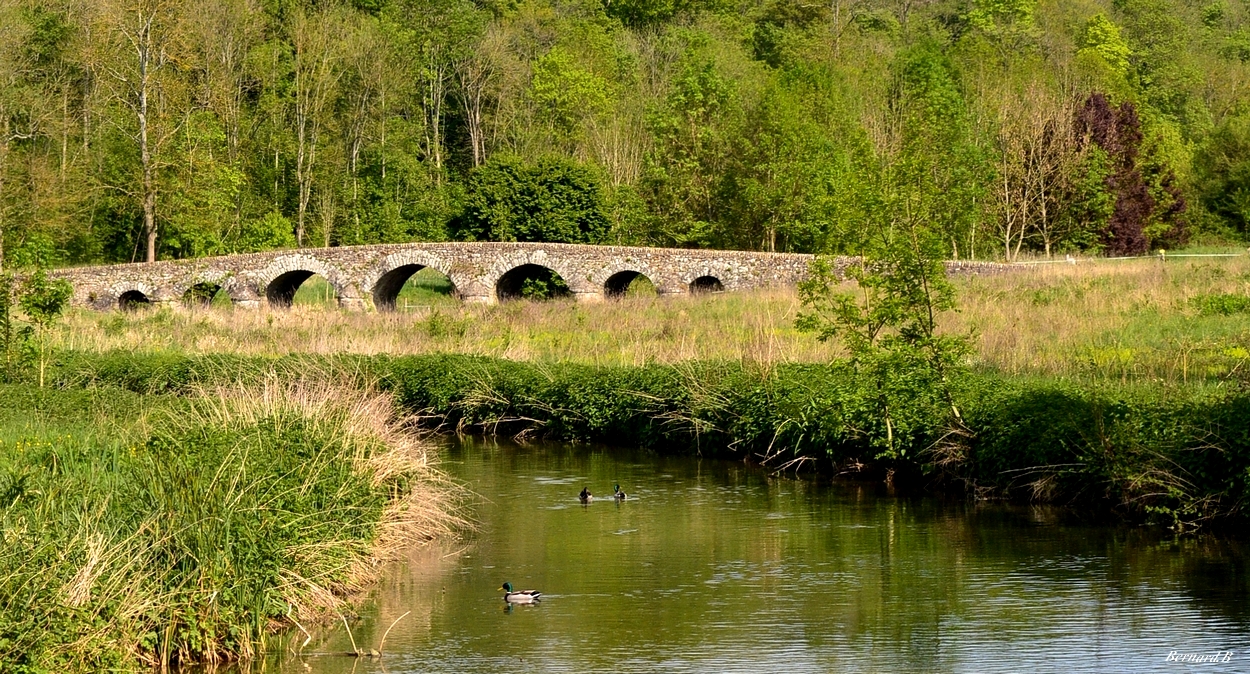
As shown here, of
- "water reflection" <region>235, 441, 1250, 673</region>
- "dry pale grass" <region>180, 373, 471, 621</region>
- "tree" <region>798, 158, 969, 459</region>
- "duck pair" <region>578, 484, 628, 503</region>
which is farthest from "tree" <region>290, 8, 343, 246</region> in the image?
"dry pale grass" <region>180, 373, 471, 621</region>

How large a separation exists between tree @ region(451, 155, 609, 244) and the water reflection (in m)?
34.9

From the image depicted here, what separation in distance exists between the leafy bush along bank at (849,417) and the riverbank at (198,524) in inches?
186

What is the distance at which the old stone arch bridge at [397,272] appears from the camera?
150 feet

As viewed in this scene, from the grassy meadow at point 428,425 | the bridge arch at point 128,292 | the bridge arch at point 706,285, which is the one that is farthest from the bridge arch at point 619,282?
the bridge arch at point 128,292

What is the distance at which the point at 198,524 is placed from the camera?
11.8 m

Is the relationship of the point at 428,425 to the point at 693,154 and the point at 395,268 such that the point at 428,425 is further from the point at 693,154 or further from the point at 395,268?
the point at 693,154

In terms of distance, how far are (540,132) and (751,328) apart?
33216mm

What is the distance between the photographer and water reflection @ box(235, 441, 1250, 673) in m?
12.0

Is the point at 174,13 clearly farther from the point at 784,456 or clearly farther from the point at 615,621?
the point at 615,621

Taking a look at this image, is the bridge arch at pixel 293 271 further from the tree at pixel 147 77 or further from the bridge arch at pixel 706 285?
the bridge arch at pixel 706 285

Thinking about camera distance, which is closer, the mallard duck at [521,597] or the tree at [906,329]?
the mallard duck at [521,597]

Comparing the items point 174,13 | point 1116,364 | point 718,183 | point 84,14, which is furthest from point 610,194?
point 1116,364

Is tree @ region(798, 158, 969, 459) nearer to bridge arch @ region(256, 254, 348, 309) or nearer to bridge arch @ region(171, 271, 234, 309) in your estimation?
bridge arch @ region(256, 254, 348, 309)

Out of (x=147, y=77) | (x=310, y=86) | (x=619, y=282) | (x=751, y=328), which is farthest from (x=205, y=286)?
(x=751, y=328)
